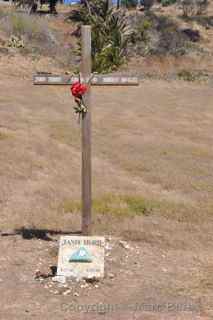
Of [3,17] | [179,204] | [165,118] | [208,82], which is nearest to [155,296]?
[179,204]

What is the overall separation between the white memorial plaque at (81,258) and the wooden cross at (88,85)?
2.56ft

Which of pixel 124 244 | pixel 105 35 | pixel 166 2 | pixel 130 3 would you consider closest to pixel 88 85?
pixel 124 244

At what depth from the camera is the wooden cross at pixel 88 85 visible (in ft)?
25.3

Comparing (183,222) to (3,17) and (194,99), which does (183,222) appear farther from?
(3,17)

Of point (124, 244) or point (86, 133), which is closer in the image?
point (86, 133)

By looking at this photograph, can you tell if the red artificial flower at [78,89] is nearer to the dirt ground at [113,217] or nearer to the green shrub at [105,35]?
the dirt ground at [113,217]

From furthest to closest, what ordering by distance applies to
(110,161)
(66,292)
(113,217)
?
(110,161) → (113,217) → (66,292)

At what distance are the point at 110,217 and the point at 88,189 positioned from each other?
2.06 m

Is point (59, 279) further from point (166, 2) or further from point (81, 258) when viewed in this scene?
point (166, 2)

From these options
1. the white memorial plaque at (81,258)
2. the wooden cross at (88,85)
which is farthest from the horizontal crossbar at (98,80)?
the white memorial plaque at (81,258)

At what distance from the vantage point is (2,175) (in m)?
12.5

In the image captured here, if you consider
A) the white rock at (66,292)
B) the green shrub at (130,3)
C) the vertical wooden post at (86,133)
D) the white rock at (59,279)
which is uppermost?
the green shrub at (130,3)

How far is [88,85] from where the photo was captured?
7781mm

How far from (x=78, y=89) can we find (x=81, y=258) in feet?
6.41
